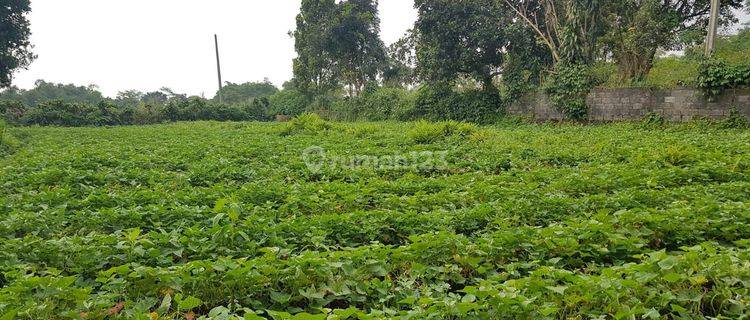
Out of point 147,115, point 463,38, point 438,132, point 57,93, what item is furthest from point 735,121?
point 57,93

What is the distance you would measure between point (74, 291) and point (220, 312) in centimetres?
80

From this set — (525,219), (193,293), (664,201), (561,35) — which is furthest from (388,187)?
(561,35)

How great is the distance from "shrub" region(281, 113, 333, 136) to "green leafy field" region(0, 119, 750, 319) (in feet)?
29.0

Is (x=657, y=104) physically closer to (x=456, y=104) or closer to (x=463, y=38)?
(x=463, y=38)

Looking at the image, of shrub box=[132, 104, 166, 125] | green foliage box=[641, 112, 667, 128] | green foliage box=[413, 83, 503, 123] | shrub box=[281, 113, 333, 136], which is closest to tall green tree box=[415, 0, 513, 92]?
green foliage box=[413, 83, 503, 123]

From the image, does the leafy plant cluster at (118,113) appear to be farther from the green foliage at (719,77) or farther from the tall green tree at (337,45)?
the green foliage at (719,77)

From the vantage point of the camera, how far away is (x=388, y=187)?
5793 mm

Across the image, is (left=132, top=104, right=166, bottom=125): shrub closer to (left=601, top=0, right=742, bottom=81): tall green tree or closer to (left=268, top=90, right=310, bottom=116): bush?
(left=268, top=90, right=310, bottom=116): bush

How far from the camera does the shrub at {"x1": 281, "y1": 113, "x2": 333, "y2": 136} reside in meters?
15.7

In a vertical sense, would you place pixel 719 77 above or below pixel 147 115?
above

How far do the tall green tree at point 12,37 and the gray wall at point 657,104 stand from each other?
80.1 feet

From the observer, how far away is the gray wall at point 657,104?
12531mm

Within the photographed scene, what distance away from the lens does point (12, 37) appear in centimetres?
2205

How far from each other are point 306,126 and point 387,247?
1329 cm
